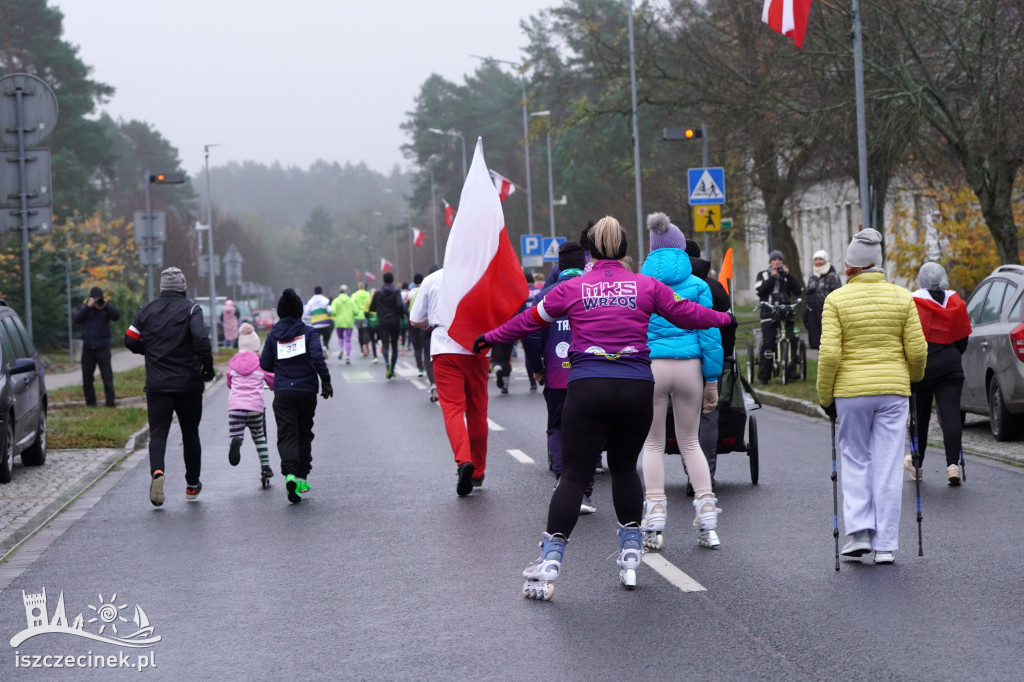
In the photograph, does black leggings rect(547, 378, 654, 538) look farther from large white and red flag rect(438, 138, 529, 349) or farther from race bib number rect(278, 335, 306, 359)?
race bib number rect(278, 335, 306, 359)

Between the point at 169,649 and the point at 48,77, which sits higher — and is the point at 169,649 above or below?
below

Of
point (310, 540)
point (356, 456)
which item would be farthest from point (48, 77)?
point (310, 540)

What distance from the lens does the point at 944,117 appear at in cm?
2361

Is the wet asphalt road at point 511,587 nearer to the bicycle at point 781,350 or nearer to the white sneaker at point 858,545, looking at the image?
the white sneaker at point 858,545

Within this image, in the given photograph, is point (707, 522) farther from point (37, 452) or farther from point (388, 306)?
point (388, 306)

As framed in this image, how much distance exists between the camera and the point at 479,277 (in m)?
10.1

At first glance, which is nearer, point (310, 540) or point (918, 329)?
point (918, 329)

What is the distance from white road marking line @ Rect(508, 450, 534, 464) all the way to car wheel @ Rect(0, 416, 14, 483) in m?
4.59

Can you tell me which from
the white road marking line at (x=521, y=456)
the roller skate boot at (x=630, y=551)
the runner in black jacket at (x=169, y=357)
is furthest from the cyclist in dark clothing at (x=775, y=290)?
the roller skate boot at (x=630, y=551)

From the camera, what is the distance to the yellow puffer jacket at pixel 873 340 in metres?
7.88

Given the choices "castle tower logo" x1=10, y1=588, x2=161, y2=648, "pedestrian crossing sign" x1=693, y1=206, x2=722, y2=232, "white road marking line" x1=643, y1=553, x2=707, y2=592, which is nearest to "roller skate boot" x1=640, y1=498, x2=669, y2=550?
"white road marking line" x1=643, y1=553, x2=707, y2=592

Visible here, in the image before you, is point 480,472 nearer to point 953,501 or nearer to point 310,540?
point 310,540

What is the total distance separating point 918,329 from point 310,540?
13.1ft

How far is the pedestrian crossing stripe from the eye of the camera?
2423cm
